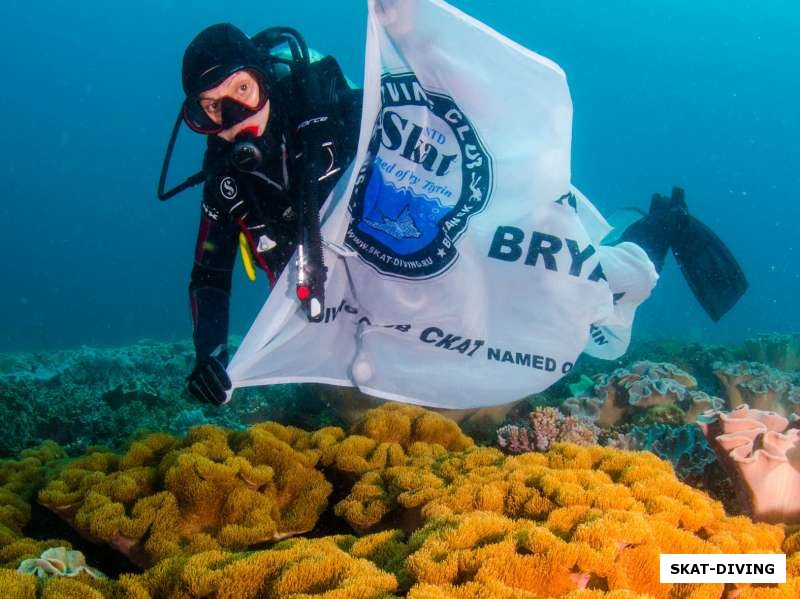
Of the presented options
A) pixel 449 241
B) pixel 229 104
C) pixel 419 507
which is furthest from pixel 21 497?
pixel 449 241

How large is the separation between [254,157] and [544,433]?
2.78 meters

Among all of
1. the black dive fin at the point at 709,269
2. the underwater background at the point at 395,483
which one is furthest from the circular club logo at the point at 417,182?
the black dive fin at the point at 709,269

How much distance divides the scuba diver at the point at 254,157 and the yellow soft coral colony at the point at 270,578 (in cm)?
188

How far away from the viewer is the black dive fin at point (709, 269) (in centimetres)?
682

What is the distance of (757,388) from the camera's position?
5.62 metres

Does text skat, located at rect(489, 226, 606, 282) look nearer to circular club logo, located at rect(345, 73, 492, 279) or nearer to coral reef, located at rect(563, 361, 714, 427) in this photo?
circular club logo, located at rect(345, 73, 492, 279)

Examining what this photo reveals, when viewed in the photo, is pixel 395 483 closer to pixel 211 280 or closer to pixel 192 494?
pixel 192 494

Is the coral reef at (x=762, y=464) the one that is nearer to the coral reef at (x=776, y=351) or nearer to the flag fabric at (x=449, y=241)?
the flag fabric at (x=449, y=241)

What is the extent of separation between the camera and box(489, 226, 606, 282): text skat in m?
3.75

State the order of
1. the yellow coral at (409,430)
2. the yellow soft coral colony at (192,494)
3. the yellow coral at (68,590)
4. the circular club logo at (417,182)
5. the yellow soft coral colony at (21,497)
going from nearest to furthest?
1. the yellow coral at (68,590)
2. the yellow soft coral colony at (21,497)
3. the yellow soft coral colony at (192,494)
4. the yellow coral at (409,430)
5. the circular club logo at (417,182)

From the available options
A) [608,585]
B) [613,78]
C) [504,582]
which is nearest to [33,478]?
[504,582]

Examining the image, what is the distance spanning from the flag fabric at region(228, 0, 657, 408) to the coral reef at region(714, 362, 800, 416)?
8.59ft

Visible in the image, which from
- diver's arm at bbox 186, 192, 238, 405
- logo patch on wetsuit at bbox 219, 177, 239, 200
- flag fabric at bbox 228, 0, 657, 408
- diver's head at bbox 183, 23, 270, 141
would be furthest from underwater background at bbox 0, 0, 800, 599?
diver's head at bbox 183, 23, 270, 141

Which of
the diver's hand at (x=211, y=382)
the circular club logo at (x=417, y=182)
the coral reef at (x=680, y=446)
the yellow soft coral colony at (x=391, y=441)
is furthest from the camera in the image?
the circular club logo at (x=417, y=182)
